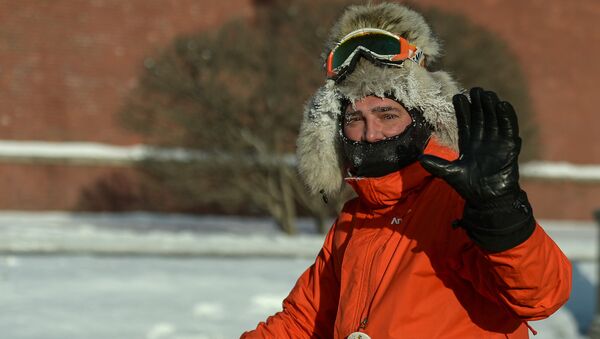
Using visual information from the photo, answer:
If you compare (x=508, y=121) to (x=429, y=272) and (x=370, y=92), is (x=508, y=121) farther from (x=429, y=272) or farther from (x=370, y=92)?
(x=370, y=92)

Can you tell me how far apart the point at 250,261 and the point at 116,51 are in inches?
292

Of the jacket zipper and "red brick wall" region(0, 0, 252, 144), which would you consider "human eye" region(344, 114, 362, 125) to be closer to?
the jacket zipper

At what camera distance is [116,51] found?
Answer: 47.5ft

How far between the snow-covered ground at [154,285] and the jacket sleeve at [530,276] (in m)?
4.14

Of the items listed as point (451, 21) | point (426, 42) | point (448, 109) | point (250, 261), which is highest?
point (451, 21)

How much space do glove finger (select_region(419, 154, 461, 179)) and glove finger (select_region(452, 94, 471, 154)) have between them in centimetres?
5

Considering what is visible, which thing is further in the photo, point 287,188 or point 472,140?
point 287,188

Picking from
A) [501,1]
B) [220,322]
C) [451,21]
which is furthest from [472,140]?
[501,1]

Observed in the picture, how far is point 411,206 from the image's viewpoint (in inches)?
85.8

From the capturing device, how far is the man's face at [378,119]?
7.56ft

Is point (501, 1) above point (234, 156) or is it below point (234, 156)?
above

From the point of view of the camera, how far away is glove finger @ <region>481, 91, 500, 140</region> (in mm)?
1758

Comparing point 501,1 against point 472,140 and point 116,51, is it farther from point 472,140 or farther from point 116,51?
point 472,140

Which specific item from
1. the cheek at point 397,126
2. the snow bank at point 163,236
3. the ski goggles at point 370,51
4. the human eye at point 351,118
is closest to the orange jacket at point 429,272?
the cheek at point 397,126
